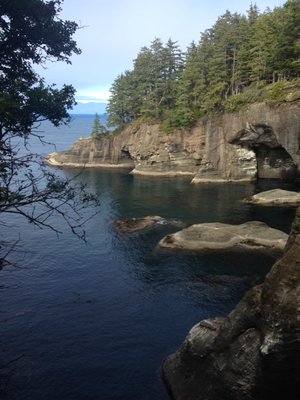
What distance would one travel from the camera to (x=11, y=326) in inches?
963

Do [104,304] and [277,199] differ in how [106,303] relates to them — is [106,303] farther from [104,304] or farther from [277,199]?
[277,199]

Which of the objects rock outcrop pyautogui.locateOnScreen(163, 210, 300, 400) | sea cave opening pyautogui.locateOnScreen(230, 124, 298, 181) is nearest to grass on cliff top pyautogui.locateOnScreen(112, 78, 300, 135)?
sea cave opening pyautogui.locateOnScreen(230, 124, 298, 181)

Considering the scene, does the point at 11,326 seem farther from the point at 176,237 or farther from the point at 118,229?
the point at 118,229

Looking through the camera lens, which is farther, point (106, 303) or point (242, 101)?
point (242, 101)

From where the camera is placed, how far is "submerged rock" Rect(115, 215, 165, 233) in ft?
150

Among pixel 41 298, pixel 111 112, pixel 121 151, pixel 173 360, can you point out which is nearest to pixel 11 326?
pixel 41 298

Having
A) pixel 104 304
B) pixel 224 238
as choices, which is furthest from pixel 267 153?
pixel 104 304

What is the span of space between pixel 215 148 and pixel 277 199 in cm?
2197

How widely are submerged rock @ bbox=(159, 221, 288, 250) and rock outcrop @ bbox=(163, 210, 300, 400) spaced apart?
19.8 metres

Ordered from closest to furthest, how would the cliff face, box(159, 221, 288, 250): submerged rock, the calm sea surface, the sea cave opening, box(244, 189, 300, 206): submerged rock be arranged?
the calm sea surface < box(159, 221, 288, 250): submerged rock < box(244, 189, 300, 206): submerged rock < the cliff face < the sea cave opening

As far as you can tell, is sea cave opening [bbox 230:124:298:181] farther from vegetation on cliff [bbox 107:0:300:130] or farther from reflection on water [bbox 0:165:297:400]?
reflection on water [bbox 0:165:297:400]

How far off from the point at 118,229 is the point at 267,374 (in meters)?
33.0

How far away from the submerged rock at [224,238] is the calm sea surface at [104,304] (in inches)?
57.9

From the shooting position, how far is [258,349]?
581 inches
